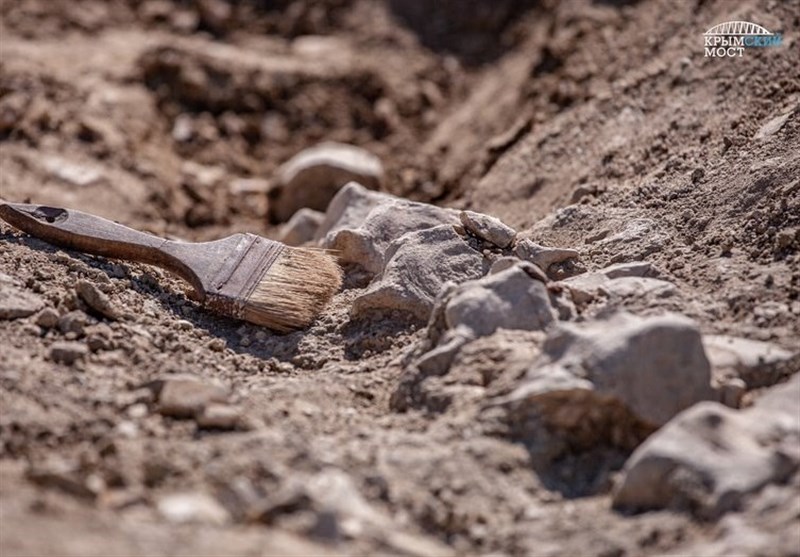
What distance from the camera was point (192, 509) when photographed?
2.20 meters

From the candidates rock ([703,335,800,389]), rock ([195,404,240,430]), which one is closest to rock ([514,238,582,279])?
rock ([703,335,800,389])

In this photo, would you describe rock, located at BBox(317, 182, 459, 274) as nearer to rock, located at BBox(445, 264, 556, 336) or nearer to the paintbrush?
the paintbrush

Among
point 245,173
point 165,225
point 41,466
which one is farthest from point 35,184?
point 41,466

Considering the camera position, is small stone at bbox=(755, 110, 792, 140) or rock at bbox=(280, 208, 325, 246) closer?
small stone at bbox=(755, 110, 792, 140)

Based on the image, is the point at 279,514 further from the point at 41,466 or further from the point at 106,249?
the point at 106,249

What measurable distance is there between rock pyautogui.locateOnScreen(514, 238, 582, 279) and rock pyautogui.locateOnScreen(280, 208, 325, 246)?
4.71 feet

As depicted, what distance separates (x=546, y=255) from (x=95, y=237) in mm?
1382

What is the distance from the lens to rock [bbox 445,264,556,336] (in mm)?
2867

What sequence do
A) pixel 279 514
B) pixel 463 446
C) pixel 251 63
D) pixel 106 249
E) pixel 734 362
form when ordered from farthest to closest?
pixel 251 63
pixel 106 249
pixel 734 362
pixel 463 446
pixel 279 514

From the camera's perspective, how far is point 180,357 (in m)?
3.02

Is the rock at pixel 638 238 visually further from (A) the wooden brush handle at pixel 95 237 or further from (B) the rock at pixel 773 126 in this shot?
(A) the wooden brush handle at pixel 95 237

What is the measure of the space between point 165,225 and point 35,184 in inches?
24.4

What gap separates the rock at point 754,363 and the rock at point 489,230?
808mm

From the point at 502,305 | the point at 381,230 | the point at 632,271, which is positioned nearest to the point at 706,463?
→ the point at 502,305
